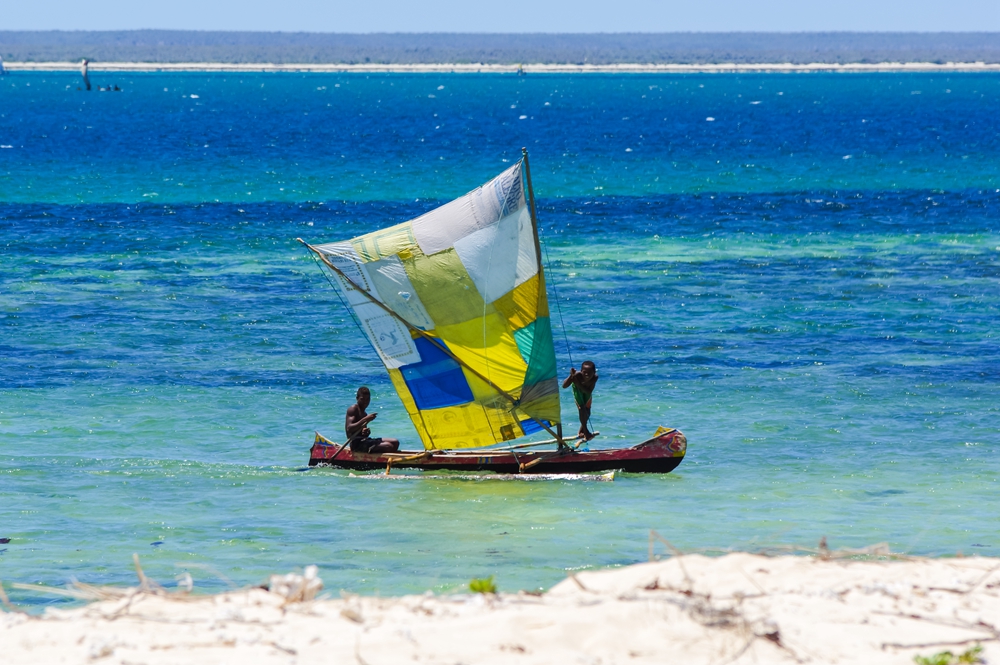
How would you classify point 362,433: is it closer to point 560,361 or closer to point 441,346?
point 441,346

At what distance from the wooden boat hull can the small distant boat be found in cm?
2

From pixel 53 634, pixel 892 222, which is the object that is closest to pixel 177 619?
pixel 53 634

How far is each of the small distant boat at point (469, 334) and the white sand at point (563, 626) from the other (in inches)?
372

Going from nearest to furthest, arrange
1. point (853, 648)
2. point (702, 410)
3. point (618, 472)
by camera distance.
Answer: point (853, 648), point (618, 472), point (702, 410)

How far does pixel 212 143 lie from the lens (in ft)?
302

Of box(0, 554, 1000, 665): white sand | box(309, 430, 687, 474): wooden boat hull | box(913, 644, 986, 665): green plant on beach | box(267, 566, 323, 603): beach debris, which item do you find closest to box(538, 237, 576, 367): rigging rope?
box(309, 430, 687, 474): wooden boat hull

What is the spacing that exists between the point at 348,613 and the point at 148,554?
6.84 meters

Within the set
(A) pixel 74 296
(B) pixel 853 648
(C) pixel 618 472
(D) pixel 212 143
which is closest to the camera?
(B) pixel 853 648

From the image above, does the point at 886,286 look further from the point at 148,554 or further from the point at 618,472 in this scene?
the point at 148,554

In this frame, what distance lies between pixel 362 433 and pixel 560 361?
8122 millimetres

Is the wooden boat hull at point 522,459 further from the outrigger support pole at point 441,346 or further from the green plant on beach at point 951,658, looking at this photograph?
the green plant on beach at point 951,658

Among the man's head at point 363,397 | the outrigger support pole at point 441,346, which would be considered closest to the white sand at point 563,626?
the outrigger support pole at point 441,346

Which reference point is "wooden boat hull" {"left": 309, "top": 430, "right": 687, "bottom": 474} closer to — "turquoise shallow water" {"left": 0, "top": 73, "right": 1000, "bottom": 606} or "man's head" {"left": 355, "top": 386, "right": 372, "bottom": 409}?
"turquoise shallow water" {"left": 0, "top": 73, "right": 1000, "bottom": 606}

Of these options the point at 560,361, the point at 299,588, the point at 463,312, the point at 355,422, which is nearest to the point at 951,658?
the point at 299,588
